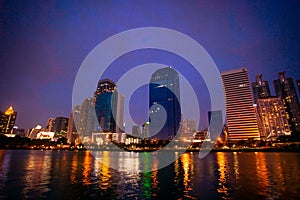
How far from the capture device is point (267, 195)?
1938cm

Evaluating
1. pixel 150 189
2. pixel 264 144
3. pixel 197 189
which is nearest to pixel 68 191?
pixel 150 189

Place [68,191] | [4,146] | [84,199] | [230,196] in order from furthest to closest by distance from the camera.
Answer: [4,146] → [68,191] → [230,196] → [84,199]

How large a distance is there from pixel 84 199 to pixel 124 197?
12.1ft

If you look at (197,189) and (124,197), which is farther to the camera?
(197,189)

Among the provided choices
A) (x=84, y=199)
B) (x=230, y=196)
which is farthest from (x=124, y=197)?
(x=230, y=196)

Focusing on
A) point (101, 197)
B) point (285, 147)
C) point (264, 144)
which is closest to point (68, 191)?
point (101, 197)

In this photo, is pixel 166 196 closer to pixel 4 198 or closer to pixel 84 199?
pixel 84 199

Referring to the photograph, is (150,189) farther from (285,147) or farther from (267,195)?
(285,147)

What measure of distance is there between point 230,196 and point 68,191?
1665 centimetres

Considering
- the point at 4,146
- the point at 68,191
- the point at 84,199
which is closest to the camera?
the point at 84,199

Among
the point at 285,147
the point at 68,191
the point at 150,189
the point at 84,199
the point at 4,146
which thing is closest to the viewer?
the point at 84,199

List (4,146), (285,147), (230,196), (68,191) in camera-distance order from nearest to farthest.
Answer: (230,196)
(68,191)
(285,147)
(4,146)

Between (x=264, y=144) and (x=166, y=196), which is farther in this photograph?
(x=264, y=144)

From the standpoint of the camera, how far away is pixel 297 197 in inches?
738
